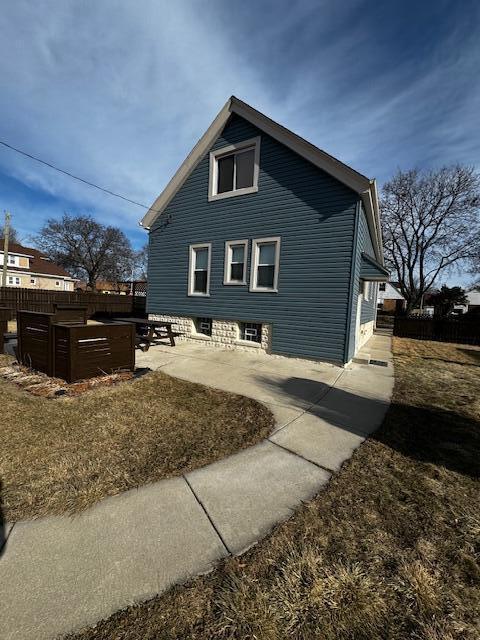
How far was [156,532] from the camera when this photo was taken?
2088 millimetres

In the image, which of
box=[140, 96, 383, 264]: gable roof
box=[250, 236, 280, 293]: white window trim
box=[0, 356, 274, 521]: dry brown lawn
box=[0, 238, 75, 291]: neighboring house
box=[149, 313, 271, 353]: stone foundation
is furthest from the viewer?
box=[0, 238, 75, 291]: neighboring house

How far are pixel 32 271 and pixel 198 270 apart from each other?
4075cm

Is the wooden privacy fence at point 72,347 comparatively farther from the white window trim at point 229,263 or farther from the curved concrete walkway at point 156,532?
the white window trim at point 229,263

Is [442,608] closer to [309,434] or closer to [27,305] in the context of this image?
[309,434]

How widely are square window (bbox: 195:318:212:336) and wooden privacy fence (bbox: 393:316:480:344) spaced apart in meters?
12.8

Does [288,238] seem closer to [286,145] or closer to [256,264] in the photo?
[256,264]

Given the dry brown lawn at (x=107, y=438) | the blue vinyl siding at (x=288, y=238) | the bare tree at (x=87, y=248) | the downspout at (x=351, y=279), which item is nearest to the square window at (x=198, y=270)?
the blue vinyl siding at (x=288, y=238)

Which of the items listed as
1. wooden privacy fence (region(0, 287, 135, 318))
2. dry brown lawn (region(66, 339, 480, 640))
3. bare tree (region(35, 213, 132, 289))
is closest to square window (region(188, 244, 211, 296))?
dry brown lawn (region(66, 339, 480, 640))

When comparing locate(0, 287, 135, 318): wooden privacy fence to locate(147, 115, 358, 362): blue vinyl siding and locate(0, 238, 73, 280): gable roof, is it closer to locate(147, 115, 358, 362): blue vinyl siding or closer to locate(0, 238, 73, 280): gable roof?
locate(147, 115, 358, 362): blue vinyl siding

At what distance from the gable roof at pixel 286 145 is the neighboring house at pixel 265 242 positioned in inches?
1.2

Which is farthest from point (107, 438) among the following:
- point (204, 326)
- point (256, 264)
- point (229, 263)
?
point (204, 326)

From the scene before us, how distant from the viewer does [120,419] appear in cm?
391

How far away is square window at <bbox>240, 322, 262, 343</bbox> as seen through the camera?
9398 millimetres

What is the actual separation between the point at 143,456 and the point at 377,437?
3.01 m
